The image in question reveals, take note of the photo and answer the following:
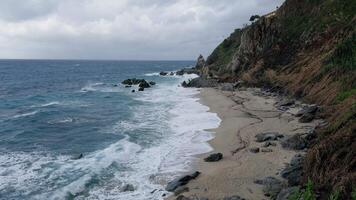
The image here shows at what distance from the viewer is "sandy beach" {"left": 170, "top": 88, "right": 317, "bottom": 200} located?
16.7m

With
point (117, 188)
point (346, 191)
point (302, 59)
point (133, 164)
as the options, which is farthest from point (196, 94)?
point (346, 191)

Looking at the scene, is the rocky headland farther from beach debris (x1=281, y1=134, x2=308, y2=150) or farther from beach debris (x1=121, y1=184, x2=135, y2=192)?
beach debris (x1=121, y1=184, x2=135, y2=192)

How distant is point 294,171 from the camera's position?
53.7 ft

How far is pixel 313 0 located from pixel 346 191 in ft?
170

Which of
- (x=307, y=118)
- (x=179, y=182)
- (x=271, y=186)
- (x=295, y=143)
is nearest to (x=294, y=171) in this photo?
(x=271, y=186)

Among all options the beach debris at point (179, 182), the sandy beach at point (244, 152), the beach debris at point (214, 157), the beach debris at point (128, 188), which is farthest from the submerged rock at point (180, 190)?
the beach debris at point (214, 157)

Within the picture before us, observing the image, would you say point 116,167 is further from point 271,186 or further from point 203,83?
point 203,83

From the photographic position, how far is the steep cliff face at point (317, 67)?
47.4 ft

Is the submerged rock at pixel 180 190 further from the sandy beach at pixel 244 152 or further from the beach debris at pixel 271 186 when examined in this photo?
the beach debris at pixel 271 186

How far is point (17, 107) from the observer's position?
47844 millimetres

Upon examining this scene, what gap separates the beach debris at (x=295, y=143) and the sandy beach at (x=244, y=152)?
35 cm

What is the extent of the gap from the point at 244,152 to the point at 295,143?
2713 millimetres

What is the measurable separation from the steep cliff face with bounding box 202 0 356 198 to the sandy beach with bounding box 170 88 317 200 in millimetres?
2272

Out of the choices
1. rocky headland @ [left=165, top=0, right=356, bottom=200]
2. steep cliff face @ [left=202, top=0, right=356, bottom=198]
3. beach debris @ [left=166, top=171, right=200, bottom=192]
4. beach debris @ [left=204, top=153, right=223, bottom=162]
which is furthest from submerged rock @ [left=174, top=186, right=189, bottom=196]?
steep cliff face @ [left=202, top=0, right=356, bottom=198]
